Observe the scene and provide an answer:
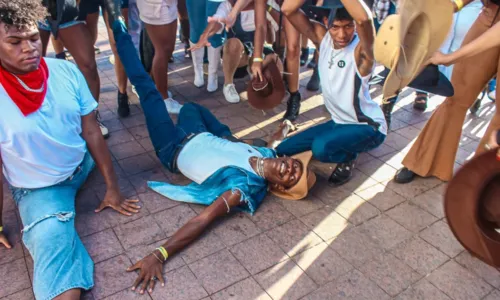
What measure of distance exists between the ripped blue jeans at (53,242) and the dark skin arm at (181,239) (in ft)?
0.86

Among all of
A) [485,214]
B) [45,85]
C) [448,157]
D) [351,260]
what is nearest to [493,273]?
[485,214]

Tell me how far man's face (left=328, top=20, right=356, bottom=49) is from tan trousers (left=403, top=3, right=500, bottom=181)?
2.48ft

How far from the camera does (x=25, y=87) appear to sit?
7.88 ft

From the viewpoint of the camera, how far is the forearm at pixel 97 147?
2.79m

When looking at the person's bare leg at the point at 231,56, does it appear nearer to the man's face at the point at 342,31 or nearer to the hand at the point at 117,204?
the man's face at the point at 342,31

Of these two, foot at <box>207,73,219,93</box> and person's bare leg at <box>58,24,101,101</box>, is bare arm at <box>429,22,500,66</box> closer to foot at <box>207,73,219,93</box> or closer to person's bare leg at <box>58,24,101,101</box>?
person's bare leg at <box>58,24,101,101</box>

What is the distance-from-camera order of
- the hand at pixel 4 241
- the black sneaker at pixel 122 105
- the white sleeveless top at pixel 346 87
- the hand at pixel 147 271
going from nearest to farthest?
the hand at pixel 147 271 → the hand at pixel 4 241 → the white sleeveless top at pixel 346 87 → the black sneaker at pixel 122 105

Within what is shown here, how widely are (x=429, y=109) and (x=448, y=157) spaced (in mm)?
1334

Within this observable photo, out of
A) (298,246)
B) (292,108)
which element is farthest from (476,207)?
(292,108)

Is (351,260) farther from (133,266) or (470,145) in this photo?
(470,145)

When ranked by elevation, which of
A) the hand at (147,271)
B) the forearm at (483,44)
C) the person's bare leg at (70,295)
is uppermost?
the forearm at (483,44)

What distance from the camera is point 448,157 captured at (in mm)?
3238

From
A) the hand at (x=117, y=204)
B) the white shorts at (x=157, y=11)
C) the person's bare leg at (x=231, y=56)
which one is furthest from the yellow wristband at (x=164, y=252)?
the person's bare leg at (x=231, y=56)

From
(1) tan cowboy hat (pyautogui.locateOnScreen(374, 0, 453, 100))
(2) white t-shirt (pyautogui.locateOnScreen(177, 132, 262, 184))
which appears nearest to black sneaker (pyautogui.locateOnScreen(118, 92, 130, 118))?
(2) white t-shirt (pyautogui.locateOnScreen(177, 132, 262, 184))
